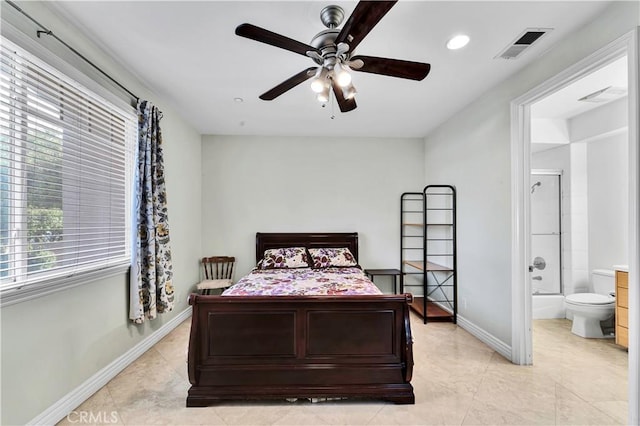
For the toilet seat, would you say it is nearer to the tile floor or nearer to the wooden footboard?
the tile floor

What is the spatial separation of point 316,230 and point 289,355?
2632 millimetres

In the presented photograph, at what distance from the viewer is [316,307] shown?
7.29ft

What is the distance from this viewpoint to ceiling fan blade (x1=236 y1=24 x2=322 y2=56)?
1543mm

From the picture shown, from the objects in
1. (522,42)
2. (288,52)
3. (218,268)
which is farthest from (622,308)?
(218,268)

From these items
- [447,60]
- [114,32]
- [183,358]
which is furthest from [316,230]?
[114,32]

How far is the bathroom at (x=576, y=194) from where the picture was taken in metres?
3.48

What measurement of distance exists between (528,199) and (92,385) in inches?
150

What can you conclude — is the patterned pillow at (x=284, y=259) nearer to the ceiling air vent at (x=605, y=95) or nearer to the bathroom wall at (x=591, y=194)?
the bathroom wall at (x=591, y=194)

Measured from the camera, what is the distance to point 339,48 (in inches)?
64.7

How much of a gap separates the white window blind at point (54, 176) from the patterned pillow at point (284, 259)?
5.99 ft

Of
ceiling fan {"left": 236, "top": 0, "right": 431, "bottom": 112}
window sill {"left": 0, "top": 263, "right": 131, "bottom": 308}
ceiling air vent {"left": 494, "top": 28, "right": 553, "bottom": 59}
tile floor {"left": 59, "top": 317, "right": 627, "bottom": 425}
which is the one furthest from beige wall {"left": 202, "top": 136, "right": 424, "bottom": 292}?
ceiling fan {"left": 236, "top": 0, "right": 431, "bottom": 112}

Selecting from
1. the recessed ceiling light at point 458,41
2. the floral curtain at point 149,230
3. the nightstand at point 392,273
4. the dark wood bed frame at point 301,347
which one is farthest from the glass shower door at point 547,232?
the floral curtain at point 149,230

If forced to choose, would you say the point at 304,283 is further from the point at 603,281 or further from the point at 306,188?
the point at 603,281
